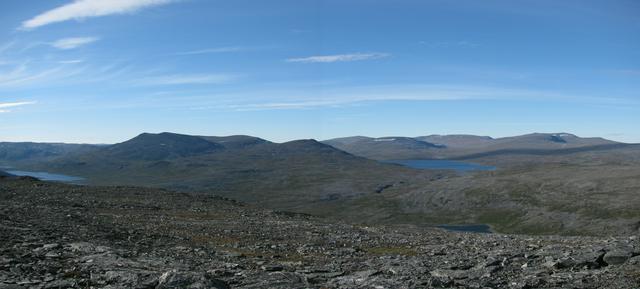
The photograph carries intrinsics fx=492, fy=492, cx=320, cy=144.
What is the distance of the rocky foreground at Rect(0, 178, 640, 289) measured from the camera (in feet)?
63.8

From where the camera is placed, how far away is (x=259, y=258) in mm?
28062

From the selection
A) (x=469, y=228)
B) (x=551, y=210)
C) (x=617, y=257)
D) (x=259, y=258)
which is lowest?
(x=469, y=228)

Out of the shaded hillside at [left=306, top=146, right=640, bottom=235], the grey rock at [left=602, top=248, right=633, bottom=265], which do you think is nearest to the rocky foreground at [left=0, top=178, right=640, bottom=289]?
the grey rock at [left=602, top=248, right=633, bottom=265]

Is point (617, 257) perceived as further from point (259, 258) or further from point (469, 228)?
point (469, 228)

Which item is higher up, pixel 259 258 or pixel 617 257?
pixel 617 257

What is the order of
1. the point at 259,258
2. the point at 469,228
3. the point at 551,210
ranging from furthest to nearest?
the point at 469,228 → the point at 551,210 → the point at 259,258

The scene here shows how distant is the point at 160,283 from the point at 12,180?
7143 centimetres

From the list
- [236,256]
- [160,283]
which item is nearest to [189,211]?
[236,256]

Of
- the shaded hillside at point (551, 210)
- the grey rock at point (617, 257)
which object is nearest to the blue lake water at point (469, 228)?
the shaded hillside at point (551, 210)

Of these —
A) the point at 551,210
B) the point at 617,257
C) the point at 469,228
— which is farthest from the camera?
the point at 469,228

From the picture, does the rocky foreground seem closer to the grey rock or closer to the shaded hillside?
the grey rock

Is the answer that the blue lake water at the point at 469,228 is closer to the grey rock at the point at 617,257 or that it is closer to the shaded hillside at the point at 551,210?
the shaded hillside at the point at 551,210

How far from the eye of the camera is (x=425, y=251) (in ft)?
108

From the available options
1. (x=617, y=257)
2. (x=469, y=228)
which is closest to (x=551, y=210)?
(x=469, y=228)
